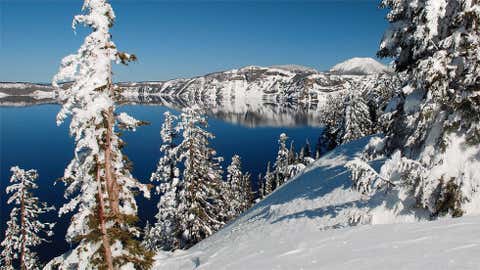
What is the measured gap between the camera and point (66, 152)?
104 meters

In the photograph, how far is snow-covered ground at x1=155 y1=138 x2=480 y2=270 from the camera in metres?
8.10

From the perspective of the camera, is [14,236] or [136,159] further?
[136,159]

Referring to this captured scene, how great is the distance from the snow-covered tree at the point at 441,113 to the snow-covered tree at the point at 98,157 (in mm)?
7222

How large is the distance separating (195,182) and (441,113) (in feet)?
60.2

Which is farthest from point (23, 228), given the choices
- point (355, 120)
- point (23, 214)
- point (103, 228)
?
point (355, 120)

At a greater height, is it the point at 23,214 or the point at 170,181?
the point at 170,181

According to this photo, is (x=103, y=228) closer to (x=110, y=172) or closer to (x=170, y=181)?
(x=110, y=172)

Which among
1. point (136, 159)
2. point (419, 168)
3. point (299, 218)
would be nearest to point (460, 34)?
point (419, 168)

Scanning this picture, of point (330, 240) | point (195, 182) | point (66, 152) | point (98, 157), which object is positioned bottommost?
point (66, 152)

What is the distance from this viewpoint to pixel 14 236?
26.3 meters

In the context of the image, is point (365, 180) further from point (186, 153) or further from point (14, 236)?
point (14, 236)

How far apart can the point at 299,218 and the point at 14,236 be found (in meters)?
21.5

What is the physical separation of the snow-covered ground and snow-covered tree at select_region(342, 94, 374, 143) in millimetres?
25352

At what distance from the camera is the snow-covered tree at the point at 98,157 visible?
27.2ft
